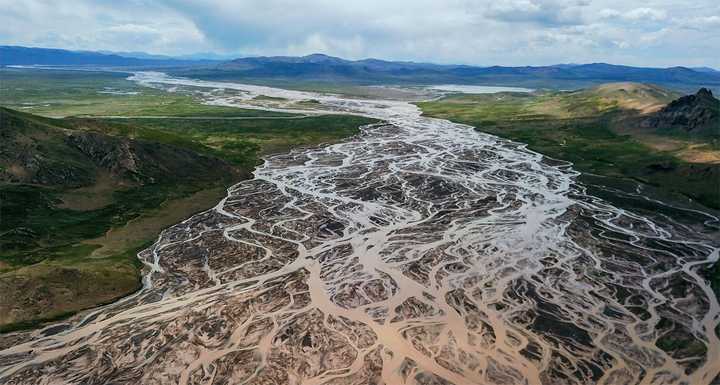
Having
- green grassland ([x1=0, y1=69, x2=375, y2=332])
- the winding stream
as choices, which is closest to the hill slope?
green grassland ([x1=0, y1=69, x2=375, y2=332])

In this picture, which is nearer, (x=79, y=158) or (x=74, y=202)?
(x=74, y=202)

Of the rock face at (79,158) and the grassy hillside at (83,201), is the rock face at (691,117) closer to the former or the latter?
the grassy hillside at (83,201)

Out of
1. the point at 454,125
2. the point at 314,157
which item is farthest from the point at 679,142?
the point at 314,157

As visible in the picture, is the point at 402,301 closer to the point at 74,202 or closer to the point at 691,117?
the point at 74,202

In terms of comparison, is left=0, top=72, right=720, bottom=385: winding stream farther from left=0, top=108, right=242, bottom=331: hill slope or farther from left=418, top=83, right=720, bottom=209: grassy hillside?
left=418, top=83, right=720, bottom=209: grassy hillside

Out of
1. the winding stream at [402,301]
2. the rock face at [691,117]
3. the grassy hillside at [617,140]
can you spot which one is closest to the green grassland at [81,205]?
the winding stream at [402,301]

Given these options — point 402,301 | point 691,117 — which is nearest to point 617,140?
point 691,117
